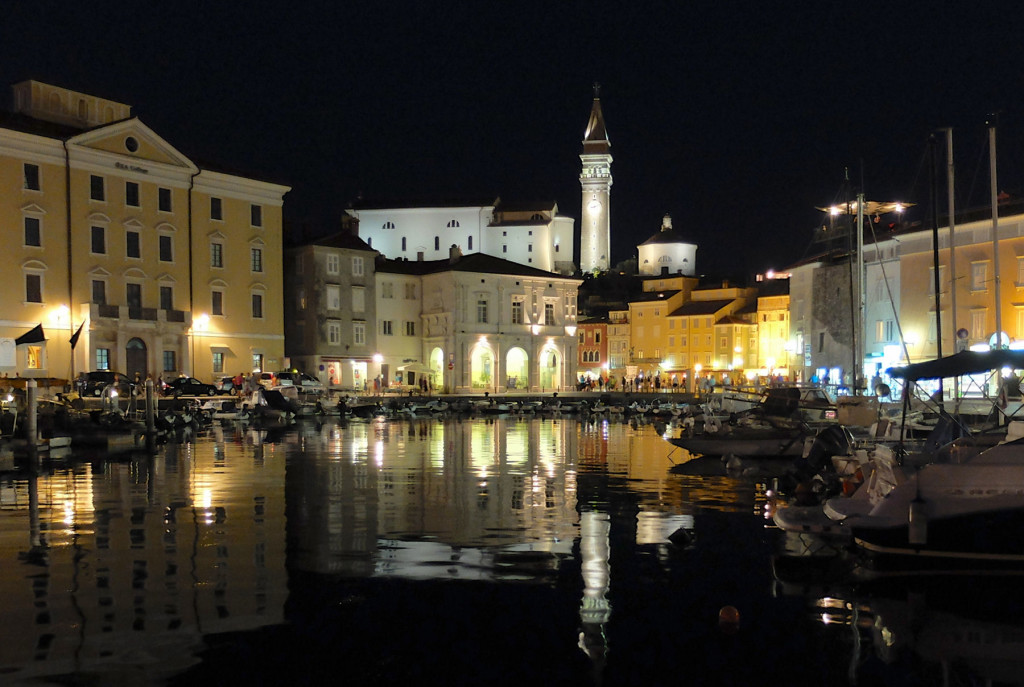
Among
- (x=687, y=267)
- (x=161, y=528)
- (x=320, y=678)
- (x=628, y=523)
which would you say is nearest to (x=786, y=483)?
(x=628, y=523)

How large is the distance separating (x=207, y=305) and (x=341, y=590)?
49553 millimetres

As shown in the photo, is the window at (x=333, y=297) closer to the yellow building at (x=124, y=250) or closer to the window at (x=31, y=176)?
the yellow building at (x=124, y=250)

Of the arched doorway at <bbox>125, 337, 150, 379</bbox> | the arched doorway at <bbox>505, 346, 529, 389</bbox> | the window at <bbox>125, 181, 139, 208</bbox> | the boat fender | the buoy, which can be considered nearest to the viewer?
the buoy

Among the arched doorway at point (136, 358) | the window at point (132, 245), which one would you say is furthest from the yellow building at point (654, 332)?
the window at point (132, 245)

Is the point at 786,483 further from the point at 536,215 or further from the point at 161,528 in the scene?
the point at 536,215

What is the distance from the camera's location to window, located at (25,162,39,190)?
4884 centimetres

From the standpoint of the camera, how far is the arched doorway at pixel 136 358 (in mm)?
52094

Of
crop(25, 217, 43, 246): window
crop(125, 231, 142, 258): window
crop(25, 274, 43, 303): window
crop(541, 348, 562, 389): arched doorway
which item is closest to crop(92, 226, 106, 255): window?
crop(125, 231, 142, 258): window

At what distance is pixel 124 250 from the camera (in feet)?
Answer: 174

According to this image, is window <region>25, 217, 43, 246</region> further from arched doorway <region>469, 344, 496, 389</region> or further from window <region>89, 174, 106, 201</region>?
arched doorway <region>469, 344, 496, 389</region>

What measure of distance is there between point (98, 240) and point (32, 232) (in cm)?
365

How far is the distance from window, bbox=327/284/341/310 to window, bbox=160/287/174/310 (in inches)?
577

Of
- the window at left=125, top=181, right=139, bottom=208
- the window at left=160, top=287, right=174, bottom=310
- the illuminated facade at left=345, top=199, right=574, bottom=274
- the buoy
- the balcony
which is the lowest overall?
the buoy

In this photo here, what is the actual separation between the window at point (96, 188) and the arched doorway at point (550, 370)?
38.9 meters
